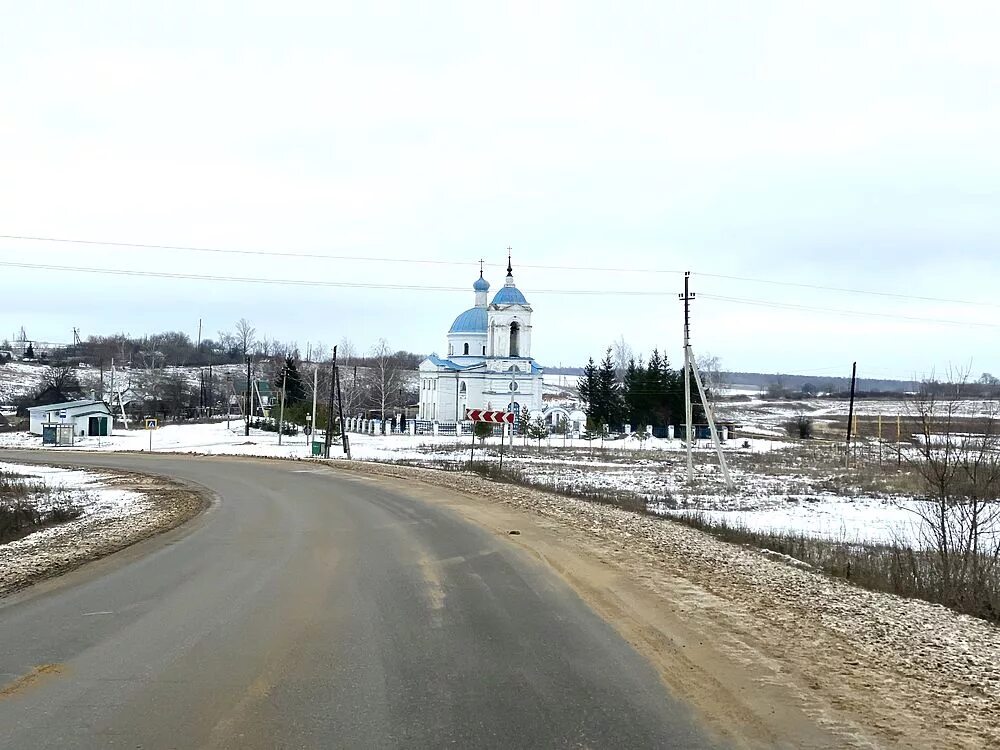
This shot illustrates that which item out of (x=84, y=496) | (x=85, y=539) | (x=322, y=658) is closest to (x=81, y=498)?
(x=84, y=496)

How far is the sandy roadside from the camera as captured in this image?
18.6 feet

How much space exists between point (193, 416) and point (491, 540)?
292 feet

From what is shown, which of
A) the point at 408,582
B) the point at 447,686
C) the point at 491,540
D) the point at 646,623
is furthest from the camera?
the point at 491,540

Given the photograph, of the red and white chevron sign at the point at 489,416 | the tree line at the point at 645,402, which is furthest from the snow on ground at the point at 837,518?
the tree line at the point at 645,402

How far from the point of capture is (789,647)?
7.68 m

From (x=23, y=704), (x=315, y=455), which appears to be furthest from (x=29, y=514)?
(x=315, y=455)

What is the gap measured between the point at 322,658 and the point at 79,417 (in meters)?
67.0

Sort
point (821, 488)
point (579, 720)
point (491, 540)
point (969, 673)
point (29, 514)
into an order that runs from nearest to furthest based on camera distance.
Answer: point (579, 720)
point (969, 673)
point (491, 540)
point (29, 514)
point (821, 488)

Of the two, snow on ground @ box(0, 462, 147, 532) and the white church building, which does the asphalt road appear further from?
the white church building

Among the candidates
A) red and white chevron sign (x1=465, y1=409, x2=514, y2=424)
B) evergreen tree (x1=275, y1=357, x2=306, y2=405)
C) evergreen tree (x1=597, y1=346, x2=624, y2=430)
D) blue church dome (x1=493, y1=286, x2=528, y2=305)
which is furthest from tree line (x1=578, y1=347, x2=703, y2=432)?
red and white chevron sign (x1=465, y1=409, x2=514, y2=424)

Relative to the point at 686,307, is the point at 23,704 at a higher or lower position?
lower

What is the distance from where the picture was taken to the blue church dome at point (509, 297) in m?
88.2

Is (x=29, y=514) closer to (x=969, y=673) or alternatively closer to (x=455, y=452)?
(x=969, y=673)

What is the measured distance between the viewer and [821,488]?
32312 millimetres
